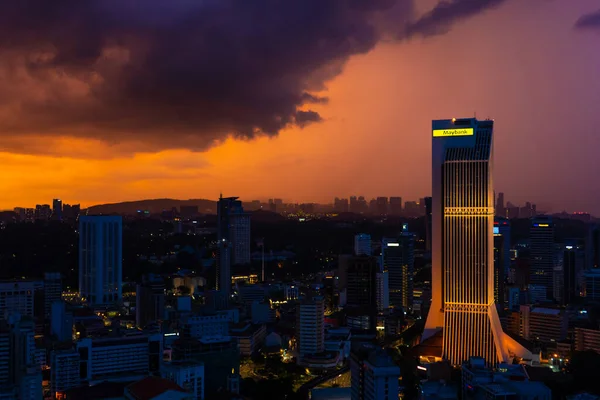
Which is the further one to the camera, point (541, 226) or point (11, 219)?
point (11, 219)

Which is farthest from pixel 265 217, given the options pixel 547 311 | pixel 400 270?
pixel 547 311

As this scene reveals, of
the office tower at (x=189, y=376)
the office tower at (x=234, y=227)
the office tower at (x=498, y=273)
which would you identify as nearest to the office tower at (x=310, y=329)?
the office tower at (x=189, y=376)

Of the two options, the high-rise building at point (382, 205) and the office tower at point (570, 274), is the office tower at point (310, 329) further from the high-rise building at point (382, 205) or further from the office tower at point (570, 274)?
the high-rise building at point (382, 205)

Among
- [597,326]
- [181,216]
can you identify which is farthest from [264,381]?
[181,216]

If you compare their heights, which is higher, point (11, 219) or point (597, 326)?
point (11, 219)

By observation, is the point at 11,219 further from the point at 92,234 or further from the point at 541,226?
the point at 541,226

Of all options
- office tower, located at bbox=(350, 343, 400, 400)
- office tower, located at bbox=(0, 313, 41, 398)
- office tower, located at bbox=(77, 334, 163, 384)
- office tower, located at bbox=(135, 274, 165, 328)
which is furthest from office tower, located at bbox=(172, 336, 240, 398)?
office tower, located at bbox=(135, 274, 165, 328)
